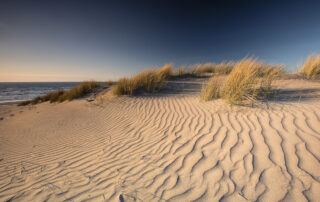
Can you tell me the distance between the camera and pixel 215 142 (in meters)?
2.09

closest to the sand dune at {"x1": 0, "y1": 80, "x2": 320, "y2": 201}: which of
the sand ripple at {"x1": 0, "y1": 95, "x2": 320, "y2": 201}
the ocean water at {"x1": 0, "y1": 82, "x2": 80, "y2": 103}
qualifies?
the sand ripple at {"x1": 0, "y1": 95, "x2": 320, "y2": 201}

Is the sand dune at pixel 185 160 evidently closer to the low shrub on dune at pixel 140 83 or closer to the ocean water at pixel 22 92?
the low shrub on dune at pixel 140 83

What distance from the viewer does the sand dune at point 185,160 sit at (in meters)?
1.37

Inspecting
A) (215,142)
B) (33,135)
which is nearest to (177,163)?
(215,142)

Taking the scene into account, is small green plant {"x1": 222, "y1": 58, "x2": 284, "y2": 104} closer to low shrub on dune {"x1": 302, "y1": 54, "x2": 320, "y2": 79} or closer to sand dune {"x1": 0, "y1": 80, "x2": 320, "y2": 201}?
sand dune {"x1": 0, "y1": 80, "x2": 320, "y2": 201}

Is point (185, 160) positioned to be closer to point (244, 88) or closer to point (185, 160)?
point (185, 160)

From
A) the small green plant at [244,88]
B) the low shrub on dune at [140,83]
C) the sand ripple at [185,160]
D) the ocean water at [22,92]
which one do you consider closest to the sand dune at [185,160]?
the sand ripple at [185,160]

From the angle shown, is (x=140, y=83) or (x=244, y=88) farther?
(x=140, y=83)

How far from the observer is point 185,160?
72.9 inches

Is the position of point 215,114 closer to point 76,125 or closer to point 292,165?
point 292,165

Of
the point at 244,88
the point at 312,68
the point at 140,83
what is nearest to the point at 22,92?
the point at 140,83

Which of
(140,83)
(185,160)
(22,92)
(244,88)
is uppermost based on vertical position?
(140,83)

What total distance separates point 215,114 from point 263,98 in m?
1.48

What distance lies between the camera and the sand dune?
1368mm
